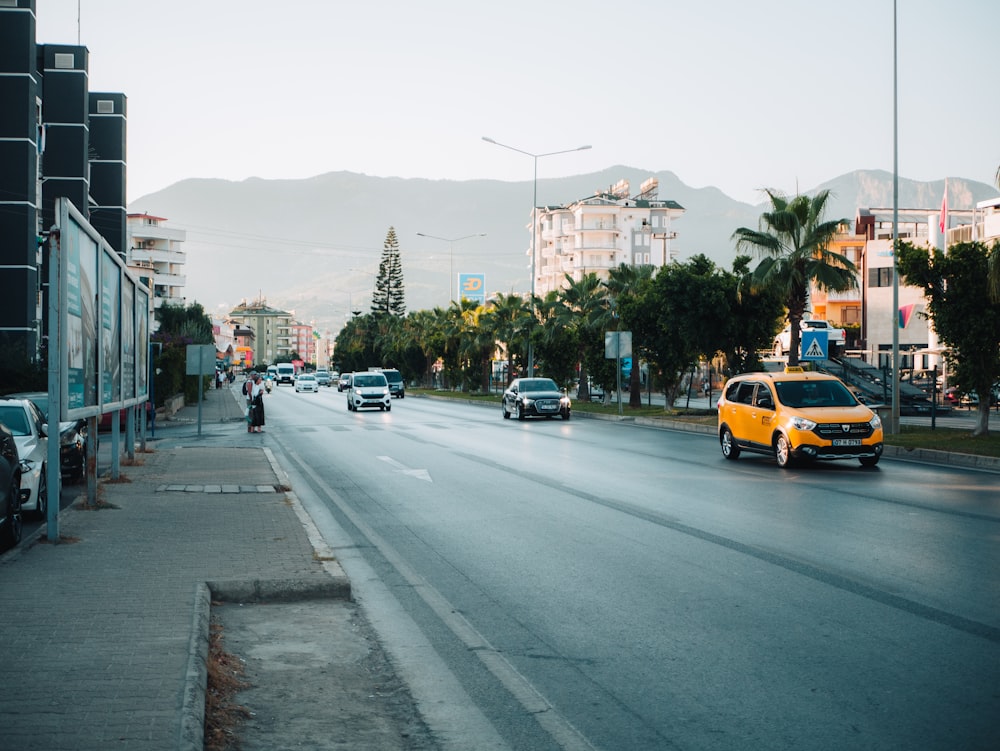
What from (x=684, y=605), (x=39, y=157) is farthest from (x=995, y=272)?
(x=39, y=157)

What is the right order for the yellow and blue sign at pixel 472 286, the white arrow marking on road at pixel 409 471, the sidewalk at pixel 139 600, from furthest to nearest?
the yellow and blue sign at pixel 472 286 → the white arrow marking on road at pixel 409 471 → the sidewalk at pixel 139 600

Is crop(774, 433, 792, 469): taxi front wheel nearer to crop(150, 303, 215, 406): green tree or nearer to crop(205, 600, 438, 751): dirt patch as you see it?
crop(205, 600, 438, 751): dirt patch

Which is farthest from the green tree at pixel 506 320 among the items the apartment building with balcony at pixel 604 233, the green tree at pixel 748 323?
the apartment building with balcony at pixel 604 233

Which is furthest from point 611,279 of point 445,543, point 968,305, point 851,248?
point 851,248

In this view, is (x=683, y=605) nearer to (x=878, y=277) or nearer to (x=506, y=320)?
(x=506, y=320)

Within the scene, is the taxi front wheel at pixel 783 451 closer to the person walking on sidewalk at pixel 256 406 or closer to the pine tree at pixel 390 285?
the person walking on sidewalk at pixel 256 406

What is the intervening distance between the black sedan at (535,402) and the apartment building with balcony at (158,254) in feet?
301

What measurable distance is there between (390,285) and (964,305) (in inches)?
4384

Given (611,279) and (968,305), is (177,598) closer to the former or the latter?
(968,305)

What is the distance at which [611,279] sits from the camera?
168ft

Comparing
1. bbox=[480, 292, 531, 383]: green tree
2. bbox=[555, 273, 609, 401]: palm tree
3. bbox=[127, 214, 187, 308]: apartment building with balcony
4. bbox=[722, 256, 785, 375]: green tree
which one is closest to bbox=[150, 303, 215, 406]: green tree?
bbox=[555, 273, 609, 401]: palm tree

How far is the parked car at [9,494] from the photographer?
33.8ft

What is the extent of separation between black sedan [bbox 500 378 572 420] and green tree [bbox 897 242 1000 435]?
1682 cm

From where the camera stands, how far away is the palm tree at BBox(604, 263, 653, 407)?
147 feet
